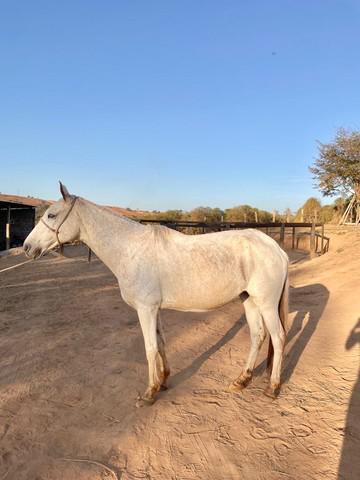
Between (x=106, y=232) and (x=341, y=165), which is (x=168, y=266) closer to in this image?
(x=106, y=232)

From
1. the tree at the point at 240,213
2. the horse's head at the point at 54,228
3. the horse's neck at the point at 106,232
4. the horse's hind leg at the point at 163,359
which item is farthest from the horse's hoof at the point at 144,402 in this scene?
the tree at the point at 240,213

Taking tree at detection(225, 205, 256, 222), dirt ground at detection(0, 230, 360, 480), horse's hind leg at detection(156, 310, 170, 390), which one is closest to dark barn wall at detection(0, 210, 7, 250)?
dirt ground at detection(0, 230, 360, 480)

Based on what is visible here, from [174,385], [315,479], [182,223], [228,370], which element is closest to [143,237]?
[174,385]

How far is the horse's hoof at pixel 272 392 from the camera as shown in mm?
2990

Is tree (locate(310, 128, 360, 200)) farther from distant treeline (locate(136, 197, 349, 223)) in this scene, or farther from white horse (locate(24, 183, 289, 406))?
white horse (locate(24, 183, 289, 406))

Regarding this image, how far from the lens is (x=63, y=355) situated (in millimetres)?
3875

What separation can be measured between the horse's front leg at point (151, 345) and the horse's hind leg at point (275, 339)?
3.59 feet

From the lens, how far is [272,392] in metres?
3.01

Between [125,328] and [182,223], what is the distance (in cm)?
494

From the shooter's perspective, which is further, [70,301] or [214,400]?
[70,301]

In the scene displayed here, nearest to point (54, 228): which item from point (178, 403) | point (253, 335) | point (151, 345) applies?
point (151, 345)

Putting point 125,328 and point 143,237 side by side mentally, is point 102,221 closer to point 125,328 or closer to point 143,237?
point 143,237

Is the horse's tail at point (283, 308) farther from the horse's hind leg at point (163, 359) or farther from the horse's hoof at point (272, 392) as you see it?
the horse's hind leg at point (163, 359)

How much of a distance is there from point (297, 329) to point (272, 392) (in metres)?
2.04
